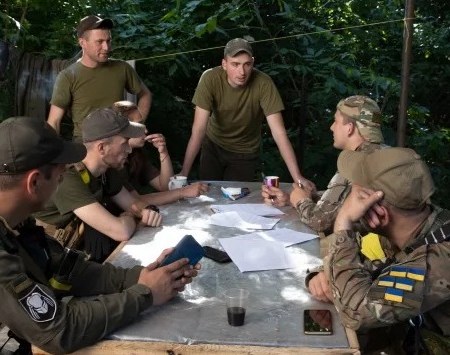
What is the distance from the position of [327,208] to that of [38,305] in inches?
70.9

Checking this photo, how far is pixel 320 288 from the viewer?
2.11m

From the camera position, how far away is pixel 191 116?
6742 mm

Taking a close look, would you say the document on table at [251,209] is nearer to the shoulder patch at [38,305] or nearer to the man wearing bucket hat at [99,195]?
the man wearing bucket hat at [99,195]

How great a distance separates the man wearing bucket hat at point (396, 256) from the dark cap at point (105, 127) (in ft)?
4.59

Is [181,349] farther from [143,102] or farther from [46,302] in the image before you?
[143,102]

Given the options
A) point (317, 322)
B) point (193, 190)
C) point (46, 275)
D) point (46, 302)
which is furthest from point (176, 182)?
point (46, 302)

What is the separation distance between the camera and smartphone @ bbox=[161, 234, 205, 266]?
218 centimetres

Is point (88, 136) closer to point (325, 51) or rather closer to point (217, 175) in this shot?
point (217, 175)

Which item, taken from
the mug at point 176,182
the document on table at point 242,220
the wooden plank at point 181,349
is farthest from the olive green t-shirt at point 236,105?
the wooden plank at point 181,349

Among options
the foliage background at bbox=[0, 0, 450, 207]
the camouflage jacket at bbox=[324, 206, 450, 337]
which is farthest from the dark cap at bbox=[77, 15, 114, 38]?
the camouflage jacket at bbox=[324, 206, 450, 337]

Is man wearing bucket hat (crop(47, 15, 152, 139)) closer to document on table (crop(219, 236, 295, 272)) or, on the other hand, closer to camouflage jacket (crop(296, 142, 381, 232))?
camouflage jacket (crop(296, 142, 381, 232))

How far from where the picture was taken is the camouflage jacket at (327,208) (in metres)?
3.04

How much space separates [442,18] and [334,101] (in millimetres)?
2689

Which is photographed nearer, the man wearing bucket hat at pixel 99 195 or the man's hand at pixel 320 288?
the man's hand at pixel 320 288
